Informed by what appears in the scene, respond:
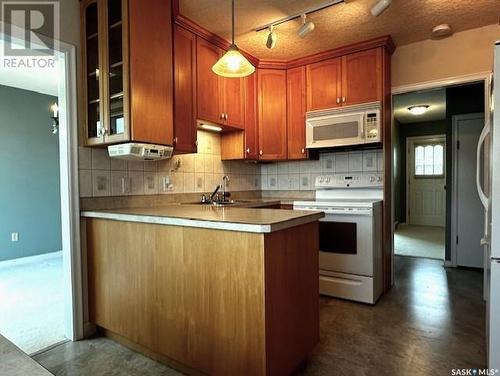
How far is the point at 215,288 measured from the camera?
1.54 m

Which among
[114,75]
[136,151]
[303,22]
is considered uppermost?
[303,22]

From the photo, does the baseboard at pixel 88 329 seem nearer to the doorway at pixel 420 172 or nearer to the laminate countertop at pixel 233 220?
the laminate countertop at pixel 233 220

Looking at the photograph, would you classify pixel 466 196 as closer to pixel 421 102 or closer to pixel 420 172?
→ pixel 421 102

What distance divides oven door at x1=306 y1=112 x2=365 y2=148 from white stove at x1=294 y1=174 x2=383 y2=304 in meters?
0.54

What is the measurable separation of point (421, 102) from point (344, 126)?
3230mm

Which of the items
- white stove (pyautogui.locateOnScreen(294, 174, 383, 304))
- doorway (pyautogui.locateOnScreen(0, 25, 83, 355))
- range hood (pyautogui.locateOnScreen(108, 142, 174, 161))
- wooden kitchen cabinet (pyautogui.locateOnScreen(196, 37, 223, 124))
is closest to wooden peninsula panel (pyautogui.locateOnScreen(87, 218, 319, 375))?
doorway (pyautogui.locateOnScreen(0, 25, 83, 355))

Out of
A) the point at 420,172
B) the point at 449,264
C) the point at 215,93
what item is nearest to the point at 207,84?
the point at 215,93

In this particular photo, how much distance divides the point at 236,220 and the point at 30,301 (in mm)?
2644

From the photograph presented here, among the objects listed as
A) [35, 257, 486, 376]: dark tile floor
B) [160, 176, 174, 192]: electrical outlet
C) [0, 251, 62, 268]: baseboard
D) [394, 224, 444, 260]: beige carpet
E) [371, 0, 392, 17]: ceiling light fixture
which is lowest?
[394, 224, 444, 260]: beige carpet

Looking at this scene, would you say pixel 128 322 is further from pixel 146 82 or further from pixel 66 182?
pixel 146 82

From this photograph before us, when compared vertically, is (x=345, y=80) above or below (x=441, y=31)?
below

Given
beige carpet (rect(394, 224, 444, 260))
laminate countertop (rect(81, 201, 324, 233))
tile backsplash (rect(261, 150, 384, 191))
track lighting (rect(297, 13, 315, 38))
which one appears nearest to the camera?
laminate countertop (rect(81, 201, 324, 233))

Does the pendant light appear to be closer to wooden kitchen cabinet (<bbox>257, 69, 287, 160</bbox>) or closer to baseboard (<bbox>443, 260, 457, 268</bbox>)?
wooden kitchen cabinet (<bbox>257, 69, 287, 160</bbox>)

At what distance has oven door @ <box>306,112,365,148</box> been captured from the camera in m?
2.98
